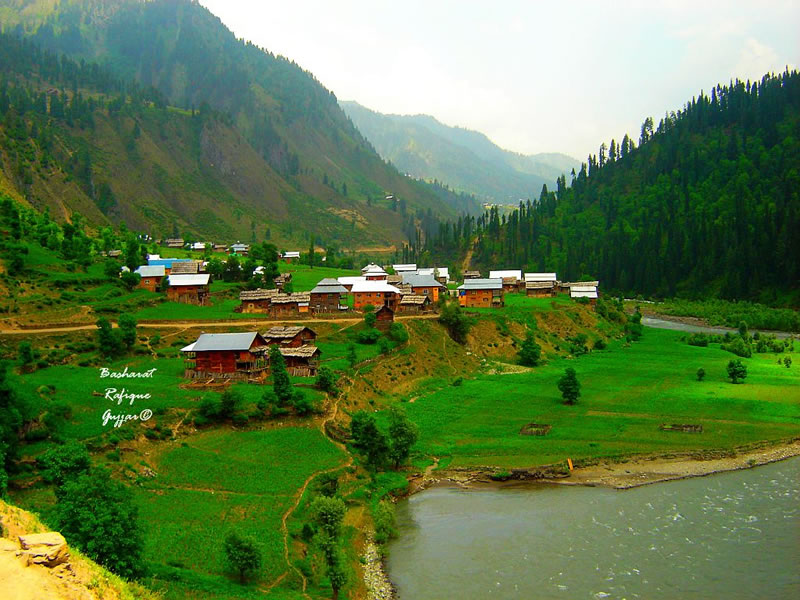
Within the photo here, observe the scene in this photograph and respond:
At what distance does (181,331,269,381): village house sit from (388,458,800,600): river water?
74.8 ft

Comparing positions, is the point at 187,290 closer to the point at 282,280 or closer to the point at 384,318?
the point at 282,280

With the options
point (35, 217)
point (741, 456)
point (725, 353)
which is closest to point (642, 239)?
point (725, 353)

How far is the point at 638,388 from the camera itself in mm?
73375

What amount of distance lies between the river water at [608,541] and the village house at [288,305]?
45109mm

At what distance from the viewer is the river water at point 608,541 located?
34719 millimetres

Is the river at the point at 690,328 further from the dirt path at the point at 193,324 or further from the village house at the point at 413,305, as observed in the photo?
the dirt path at the point at 193,324

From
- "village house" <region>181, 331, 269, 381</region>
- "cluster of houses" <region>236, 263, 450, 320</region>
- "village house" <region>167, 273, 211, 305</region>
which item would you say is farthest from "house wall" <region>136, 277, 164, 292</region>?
"village house" <region>181, 331, 269, 381</region>

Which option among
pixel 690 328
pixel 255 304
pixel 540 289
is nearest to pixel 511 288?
pixel 540 289

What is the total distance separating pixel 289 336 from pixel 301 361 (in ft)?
20.0

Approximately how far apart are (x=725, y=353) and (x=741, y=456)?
45836 mm

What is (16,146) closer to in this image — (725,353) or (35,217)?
(35,217)

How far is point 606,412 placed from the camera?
64.5 metres

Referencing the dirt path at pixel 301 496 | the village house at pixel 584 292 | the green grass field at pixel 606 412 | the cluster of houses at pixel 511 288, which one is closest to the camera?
the dirt path at pixel 301 496

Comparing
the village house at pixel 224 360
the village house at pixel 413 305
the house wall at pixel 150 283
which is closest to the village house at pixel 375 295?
the village house at pixel 413 305
